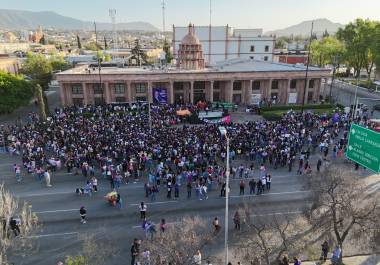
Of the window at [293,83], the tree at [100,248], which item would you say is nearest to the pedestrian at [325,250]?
the tree at [100,248]

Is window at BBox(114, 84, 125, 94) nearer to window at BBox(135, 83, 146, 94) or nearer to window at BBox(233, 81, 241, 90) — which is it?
window at BBox(135, 83, 146, 94)

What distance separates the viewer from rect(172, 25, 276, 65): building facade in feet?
262

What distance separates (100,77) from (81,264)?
1512 inches

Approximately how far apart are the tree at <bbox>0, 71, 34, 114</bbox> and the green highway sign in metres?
43.0

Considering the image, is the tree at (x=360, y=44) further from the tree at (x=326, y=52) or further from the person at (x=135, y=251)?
the person at (x=135, y=251)

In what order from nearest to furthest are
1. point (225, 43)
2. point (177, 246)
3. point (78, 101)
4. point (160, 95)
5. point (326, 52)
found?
1. point (177, 246)
2. point (160, 95)
3. point (78, 101)
4. point (225, 43)
5. point (326, 52)

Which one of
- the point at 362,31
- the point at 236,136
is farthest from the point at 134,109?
the point at 362,31

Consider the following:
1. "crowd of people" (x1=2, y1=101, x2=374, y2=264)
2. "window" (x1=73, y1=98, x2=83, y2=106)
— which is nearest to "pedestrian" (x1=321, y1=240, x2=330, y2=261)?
"crowd of people" (x1=2, y1=101, x2=374, y2=264)

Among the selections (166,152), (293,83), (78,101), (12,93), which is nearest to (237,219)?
(166,152)

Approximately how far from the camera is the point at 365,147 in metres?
17.0

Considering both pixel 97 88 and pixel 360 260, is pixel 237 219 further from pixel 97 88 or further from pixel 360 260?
pixel 97 88

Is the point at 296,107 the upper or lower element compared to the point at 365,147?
lower

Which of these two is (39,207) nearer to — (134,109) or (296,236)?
(296,236)

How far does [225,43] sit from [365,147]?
2662 inches
